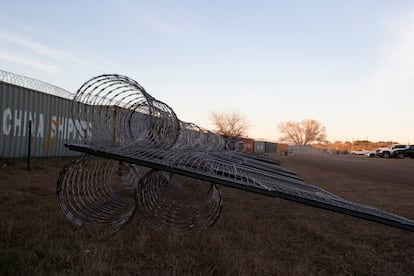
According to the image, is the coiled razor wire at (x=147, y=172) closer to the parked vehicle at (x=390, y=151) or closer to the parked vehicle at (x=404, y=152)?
the parked vehicle at (x=404, y=152)

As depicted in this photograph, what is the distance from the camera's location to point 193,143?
909 cm

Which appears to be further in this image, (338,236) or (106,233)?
(338,236)

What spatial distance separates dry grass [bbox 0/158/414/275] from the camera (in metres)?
3.92

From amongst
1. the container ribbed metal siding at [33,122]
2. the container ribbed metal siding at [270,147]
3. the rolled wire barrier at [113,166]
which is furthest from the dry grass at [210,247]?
the container ribbed metal siding at [270,147]

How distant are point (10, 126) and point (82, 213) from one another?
30.5 feet

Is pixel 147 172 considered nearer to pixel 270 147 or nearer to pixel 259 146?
pixel 259 146

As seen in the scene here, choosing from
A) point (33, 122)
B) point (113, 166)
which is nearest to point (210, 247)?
point (113, 166)

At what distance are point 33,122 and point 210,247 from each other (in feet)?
40.7

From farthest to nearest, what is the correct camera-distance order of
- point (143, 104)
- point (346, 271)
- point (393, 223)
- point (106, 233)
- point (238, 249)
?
point (143, 104) → point (106, 233) → point (238, 249) → point (346, 271) → point (393, 223)

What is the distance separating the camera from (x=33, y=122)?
14.9 meters

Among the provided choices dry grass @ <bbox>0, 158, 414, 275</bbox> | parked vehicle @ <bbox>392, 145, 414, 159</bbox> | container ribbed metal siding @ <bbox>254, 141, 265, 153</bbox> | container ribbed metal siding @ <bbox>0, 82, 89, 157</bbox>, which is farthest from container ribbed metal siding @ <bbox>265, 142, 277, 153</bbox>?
dry grass @ <bbox>0, 158, 414, 275</bbox>

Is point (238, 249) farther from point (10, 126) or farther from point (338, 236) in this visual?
point (10, 126)

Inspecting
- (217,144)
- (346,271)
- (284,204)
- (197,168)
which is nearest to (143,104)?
(197,168)

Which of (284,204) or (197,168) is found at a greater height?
(197,168)
